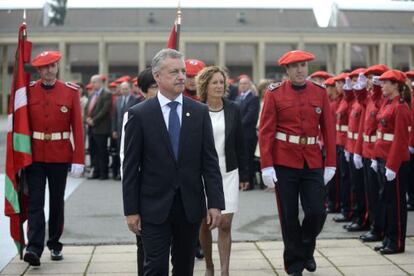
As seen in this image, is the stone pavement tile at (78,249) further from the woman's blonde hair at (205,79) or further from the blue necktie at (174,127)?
the blue necktie at (174,127)

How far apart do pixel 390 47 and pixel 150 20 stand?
24823mm

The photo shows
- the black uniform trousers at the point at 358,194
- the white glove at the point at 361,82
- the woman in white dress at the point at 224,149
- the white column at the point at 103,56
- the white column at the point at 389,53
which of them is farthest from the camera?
the white column at the point at 389,53

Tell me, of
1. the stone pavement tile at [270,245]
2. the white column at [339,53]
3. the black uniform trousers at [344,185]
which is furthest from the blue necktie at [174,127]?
the white column at [339,53]

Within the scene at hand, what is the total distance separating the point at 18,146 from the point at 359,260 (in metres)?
3.66

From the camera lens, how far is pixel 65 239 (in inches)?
355

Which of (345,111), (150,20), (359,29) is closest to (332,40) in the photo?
(359,29)

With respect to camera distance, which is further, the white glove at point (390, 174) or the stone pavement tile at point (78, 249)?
the stone pavement tile at point (78, 249)

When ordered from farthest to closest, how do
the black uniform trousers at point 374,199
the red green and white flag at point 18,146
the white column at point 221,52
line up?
the white column at point 221,52
the black uniform trousers at point 374,199
the red green and white flag at point 18,146

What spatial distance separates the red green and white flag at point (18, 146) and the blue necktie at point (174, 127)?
2.96 meters

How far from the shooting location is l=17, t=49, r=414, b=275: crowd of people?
16.5 feet

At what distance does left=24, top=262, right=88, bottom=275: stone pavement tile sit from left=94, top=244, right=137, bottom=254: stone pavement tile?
2.13 feet

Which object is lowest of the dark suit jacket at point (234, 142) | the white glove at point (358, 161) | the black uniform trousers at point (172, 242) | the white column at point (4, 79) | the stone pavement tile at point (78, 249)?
the white column at point (4, 79)

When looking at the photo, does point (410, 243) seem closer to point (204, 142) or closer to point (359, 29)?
point (204, 142)

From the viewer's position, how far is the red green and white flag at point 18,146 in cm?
758
